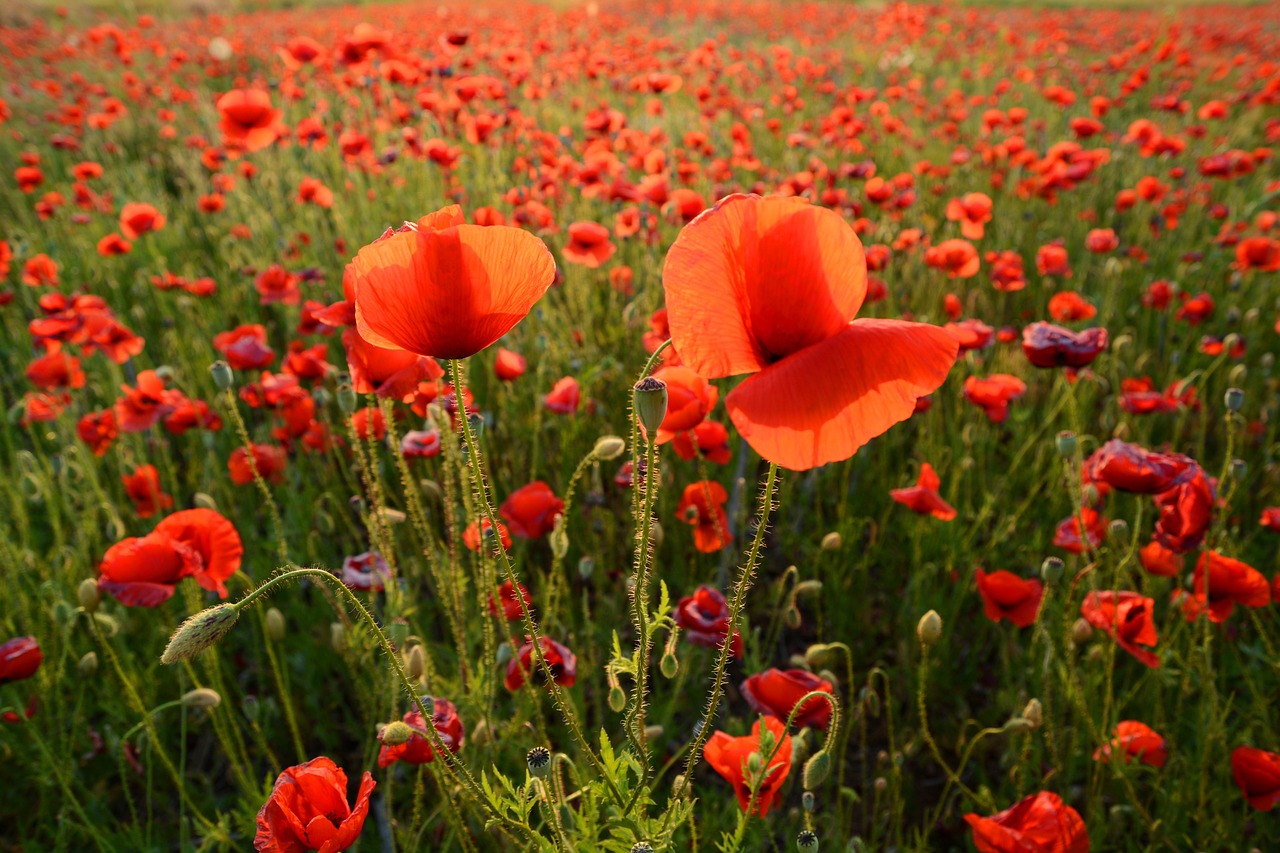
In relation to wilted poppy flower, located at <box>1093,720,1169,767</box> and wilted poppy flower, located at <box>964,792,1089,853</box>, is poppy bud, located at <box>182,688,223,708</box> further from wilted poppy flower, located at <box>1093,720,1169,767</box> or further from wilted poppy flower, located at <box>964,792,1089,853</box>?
wilted poppy flower, located at <box>1093,720,1169,767</box>

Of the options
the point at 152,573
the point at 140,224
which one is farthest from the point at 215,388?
the point at 152,573

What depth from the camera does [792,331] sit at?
2.90 feet

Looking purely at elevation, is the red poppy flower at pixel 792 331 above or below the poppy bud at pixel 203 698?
above

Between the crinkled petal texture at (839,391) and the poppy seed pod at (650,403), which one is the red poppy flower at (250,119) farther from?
the crinkled petal texture at (839,391)

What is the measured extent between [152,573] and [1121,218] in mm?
5776

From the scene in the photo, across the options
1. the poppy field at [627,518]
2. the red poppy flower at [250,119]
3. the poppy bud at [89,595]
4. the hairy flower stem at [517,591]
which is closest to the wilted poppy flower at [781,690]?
the poppy field at [627,518]

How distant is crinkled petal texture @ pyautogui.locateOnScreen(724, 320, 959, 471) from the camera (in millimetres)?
785

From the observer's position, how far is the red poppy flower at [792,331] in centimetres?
80

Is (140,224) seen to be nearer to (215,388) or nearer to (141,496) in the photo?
(215,388)

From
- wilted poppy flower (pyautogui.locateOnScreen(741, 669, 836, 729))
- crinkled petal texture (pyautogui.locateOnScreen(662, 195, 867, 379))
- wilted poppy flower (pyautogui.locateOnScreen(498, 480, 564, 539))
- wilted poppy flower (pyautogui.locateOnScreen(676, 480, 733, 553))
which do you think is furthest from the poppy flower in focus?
crinkled petal texture (pyautogui.locateOnScreen(662, 195, 867, 379))

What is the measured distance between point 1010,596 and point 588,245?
1972mm

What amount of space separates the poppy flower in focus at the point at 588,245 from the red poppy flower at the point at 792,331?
2.05m

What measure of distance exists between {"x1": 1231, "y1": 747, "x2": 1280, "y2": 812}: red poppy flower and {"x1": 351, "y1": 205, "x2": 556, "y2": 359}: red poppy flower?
1.59 meters

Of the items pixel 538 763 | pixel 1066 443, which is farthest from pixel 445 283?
pixel 1066 443
